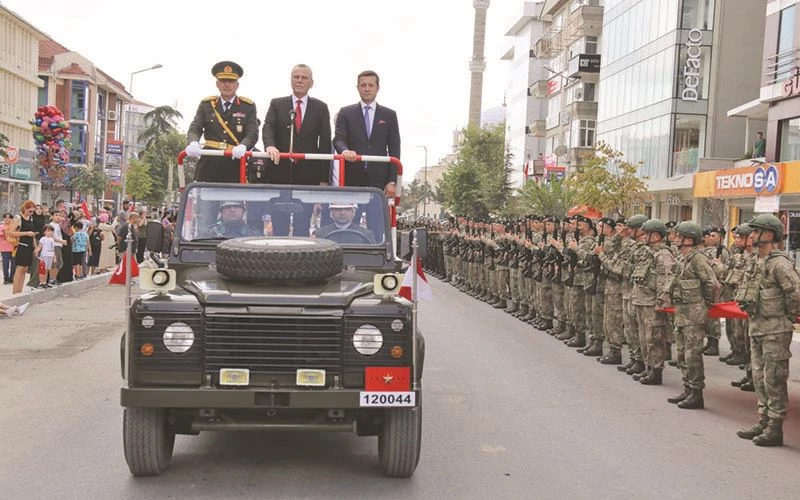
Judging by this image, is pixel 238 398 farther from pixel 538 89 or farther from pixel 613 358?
pixel 538 89

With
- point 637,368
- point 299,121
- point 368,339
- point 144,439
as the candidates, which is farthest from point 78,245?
point 368,339

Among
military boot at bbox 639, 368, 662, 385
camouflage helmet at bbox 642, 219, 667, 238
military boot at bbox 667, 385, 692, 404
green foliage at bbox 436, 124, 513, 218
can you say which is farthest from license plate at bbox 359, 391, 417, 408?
green foliage at bbox 436, 124, 513, 218

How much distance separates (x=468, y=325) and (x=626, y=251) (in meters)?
5.28

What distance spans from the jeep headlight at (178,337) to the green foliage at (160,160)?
101606 millimetres

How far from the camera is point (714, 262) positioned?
14.6 meters

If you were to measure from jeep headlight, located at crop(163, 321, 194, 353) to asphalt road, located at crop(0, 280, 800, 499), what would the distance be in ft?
3.13

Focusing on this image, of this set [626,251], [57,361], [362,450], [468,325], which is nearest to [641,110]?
[468,325]

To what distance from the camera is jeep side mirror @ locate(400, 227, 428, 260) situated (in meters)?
7.10

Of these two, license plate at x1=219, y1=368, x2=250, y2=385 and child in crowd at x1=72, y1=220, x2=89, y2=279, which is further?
child in crowd at x1=72, y1=220, x2=89, y2=279

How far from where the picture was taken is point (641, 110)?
43.7 m

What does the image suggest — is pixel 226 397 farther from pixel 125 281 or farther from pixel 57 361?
pixel 57 361

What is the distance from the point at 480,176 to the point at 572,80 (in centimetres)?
1033

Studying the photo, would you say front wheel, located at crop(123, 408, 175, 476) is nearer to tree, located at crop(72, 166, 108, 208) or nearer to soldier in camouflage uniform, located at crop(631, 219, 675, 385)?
soldier in camouflage uniform, located at crop(631, 219, 675, 385)

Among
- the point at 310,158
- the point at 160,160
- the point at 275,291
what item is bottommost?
the point at 275,291
